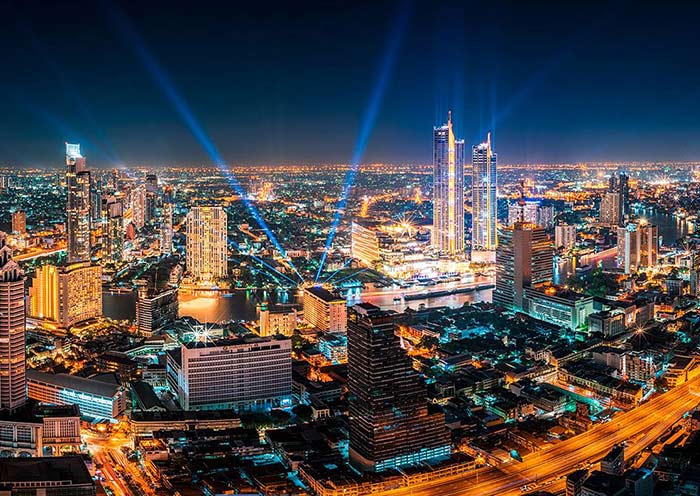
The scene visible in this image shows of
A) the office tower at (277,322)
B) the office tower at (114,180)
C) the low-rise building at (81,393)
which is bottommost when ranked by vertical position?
the low-rise building at (81,393)

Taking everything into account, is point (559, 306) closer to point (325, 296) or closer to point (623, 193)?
point (325, 296)

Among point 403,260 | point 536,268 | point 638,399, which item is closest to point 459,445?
point 638,399

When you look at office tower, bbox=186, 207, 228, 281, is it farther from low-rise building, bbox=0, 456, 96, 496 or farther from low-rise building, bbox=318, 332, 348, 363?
low-rise building, bbox=0, 456, 96, 496

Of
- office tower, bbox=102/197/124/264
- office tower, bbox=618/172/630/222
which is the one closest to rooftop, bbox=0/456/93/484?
office tower, bbox=102/197/124/264

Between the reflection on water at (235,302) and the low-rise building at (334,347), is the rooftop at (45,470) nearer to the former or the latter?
the low-rise building at (334,347)

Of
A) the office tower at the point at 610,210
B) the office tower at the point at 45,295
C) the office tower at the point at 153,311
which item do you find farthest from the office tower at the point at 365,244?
the office tower at the point at 610,210

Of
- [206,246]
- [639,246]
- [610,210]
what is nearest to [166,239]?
[206,246]
